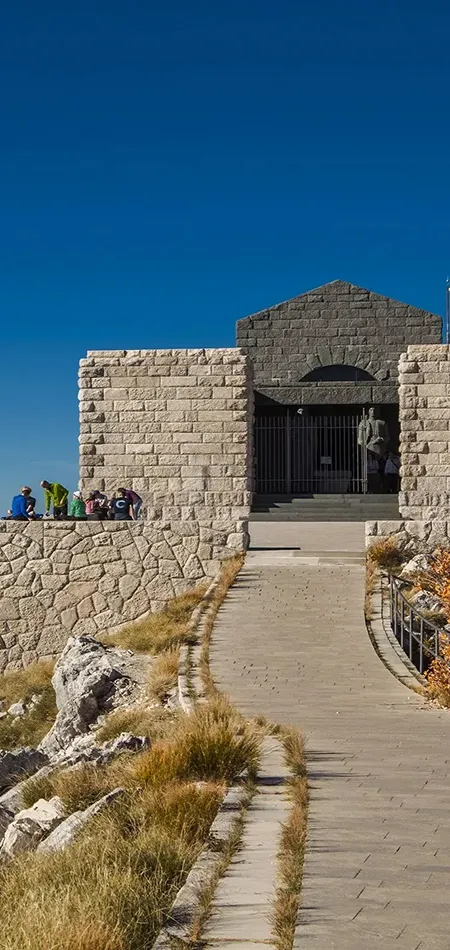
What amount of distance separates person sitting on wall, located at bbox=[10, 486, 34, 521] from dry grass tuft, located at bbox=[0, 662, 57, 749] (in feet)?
9.64

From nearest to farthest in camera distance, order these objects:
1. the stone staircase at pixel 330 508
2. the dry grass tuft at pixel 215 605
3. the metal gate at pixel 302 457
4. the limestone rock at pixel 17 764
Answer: the limestone rock at pixel 17 764 < the dry grass tuft at pixel 215 605 < the stone staircase at pixel 330 508 < the metal gate at pixel 302 457

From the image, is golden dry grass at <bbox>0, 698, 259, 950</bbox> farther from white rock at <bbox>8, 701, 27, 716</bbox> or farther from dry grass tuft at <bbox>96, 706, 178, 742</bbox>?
white rock at <bbox>8, 701, 27, 716</bbox>

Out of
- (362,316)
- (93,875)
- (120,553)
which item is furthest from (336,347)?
(93,875)

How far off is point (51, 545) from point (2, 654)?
2025 mm

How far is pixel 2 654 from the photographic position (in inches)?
739

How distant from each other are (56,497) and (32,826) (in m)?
15.6

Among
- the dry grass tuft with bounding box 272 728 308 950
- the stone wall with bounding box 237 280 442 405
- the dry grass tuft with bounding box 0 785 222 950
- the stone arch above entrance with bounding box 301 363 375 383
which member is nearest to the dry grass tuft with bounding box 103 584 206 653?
the dry grass tuft with bounding box 272 728 308 950

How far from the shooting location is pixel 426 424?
20359 millimetres

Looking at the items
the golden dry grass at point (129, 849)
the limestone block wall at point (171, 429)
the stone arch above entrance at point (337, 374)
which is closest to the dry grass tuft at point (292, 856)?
the golden dry grass at point (129, 849)

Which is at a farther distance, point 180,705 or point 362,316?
point 362,316

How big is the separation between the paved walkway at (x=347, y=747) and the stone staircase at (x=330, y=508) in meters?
7.17

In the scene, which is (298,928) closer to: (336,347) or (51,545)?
(51,545)

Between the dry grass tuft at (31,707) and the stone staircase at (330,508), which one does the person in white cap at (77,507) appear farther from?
the stone staircase at (330,508)

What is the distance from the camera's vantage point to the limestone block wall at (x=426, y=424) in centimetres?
2033
